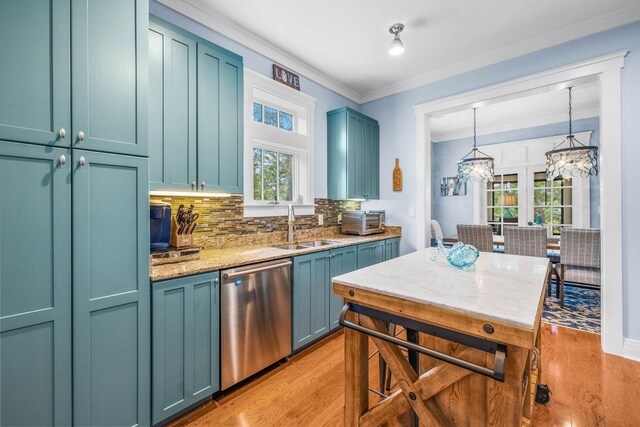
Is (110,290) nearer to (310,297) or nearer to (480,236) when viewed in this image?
(310,297)

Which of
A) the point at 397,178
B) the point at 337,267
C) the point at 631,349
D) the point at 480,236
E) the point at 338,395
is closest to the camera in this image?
the point at 338,395

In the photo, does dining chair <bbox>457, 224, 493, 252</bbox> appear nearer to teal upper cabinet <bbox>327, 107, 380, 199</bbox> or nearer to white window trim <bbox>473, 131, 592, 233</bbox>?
teal upper cabinet <bbox>327, 107, 380, 199</bbox>

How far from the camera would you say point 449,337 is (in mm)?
1095

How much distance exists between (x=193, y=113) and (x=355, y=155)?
6.92ft

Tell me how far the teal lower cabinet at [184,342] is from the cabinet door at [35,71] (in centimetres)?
91

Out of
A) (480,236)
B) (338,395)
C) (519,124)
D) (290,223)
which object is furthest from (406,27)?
(519,124)

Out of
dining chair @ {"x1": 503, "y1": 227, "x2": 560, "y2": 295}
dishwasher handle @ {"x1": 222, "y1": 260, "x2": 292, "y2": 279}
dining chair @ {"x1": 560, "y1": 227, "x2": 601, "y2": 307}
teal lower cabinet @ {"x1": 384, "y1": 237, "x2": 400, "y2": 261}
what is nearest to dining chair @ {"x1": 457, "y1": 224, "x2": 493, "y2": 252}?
dining chair @ {"x1": 503, "y1": 227, "x2": 560, "y2": 295}

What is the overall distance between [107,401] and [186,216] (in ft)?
3.69

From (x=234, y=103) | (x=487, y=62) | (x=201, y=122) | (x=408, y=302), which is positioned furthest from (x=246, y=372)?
(x=487, y=62)

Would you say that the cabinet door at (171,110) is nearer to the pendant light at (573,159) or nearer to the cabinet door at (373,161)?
the cabinet door at (373,161)

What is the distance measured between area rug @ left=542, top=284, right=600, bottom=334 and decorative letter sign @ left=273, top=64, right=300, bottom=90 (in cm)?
392

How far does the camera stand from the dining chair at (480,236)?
13.7 feet

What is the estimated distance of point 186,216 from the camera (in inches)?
81.5

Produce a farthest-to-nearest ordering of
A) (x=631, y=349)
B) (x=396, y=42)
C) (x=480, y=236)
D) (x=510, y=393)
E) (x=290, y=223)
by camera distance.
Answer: (x=480, y=236) → (x=290, y=223) → (x=396, y=42) → (x=631, y=349) → (x=510, y=393)
